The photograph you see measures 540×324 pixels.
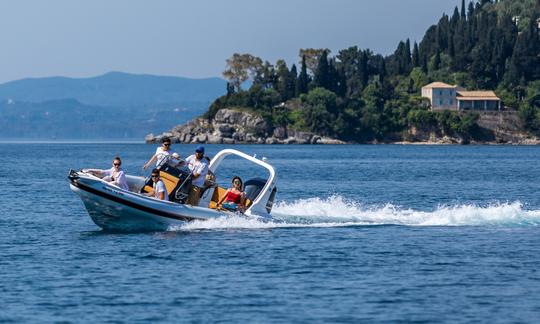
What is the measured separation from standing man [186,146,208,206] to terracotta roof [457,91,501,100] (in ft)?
508

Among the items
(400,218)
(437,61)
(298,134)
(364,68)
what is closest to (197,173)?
(400,218)

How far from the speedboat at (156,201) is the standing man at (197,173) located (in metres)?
0.14

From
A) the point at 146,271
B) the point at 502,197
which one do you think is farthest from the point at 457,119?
the point at 146,271

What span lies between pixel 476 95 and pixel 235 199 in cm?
15592

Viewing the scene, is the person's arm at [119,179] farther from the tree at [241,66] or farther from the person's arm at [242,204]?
the tree at [241,66]

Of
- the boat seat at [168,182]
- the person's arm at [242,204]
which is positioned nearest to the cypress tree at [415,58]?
the person's arm at [242,204]

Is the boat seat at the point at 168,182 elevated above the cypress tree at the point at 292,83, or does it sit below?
below

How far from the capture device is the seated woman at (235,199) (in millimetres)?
29766

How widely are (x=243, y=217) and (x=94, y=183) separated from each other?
4.11 m

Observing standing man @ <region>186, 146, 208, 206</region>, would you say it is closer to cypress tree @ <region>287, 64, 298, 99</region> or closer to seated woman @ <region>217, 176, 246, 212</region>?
seated woman @ <region>217, 176, 246, 212</region>

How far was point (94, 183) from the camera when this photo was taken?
28391 mm

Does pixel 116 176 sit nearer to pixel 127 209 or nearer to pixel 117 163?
pixel 117 163

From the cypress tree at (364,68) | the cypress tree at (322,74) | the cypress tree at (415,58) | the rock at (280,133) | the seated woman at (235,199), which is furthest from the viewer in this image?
the cypress tree at (415,58)

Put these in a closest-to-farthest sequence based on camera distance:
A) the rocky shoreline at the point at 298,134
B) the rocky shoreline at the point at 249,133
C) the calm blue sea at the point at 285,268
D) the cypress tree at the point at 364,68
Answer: the calm blue sea at the point at 285,268 → the rocky shoreline at the point at 298,134 → the rocky shoreline at the point at 249,133 → the cypress tree at the point at 364,68
